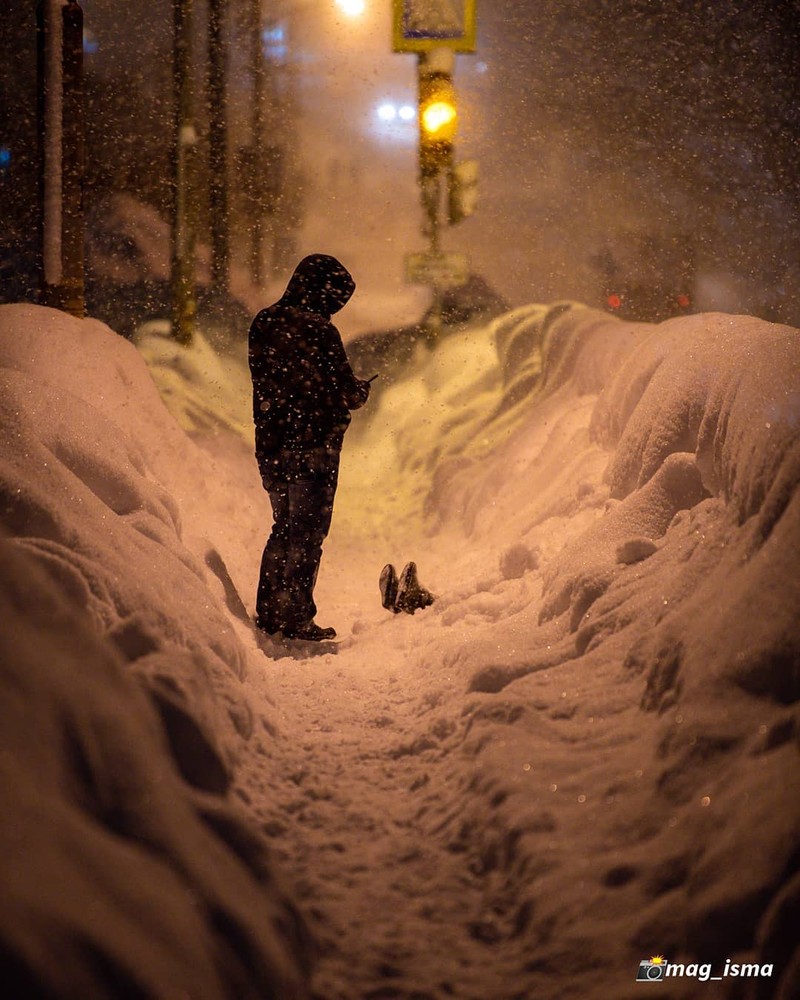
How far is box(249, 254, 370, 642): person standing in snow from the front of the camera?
16.3 feet

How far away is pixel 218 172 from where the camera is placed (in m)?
9.13

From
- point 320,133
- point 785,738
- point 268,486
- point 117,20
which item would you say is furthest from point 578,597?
point 117,20

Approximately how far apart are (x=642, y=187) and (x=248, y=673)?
22.6 feet

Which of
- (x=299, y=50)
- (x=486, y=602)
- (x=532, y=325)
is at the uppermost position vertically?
(x=299, y=50)

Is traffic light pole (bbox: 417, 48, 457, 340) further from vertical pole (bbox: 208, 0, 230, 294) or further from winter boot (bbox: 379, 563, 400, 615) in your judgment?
winter boot (bbox: 379, 563, 400, 615)

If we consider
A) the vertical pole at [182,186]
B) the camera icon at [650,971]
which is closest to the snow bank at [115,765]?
the camera icon at [650,971]

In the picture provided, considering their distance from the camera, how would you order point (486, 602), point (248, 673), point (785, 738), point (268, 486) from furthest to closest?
point (268, 486)
point (486, 602)
point (248, 673)
point (785, 738)

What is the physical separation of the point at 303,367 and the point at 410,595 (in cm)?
135

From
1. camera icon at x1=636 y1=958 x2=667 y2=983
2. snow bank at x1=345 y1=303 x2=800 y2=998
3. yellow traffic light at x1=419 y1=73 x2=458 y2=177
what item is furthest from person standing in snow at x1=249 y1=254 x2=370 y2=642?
yellow traffic light at x1=419 y1=73 x2=458 y2=177

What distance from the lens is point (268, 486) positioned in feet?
17.0

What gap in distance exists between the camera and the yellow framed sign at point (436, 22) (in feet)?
25.3

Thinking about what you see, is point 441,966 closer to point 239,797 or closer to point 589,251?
point 239,797

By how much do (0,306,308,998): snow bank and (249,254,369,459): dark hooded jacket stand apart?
5.10 feet

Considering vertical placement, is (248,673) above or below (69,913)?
below
